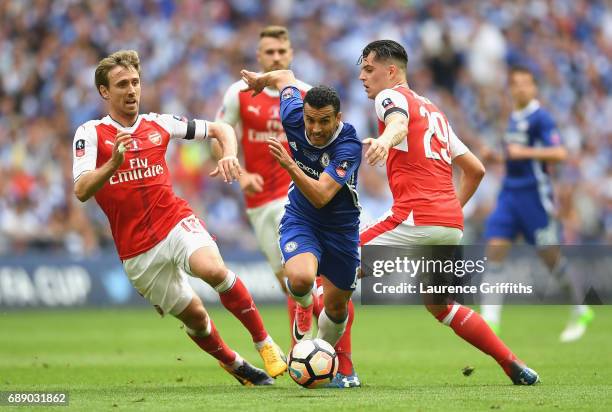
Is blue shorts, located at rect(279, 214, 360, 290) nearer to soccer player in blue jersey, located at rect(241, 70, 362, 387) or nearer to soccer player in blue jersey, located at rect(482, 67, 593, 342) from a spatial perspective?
soccer player in blue jersey, located at rect(241, 70, 362, 387)

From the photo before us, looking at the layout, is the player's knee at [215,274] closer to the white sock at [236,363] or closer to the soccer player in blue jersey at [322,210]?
the soccer player in blue jersey at [322,210]

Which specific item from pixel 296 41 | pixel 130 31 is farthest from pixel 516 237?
pixel 130 31

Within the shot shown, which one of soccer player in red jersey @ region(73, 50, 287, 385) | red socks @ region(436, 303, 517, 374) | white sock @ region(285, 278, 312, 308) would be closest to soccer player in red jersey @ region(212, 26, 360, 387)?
soccer player in red jersey @ region(73, 50, 287, 385)

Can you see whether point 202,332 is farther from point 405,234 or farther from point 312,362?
point 405,234

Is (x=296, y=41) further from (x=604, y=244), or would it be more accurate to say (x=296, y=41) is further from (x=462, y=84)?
(x=604, y=244)

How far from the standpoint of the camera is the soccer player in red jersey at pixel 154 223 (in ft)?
28.2

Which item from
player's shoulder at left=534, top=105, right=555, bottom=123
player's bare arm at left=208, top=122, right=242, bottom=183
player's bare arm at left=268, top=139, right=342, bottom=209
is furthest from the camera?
player's shoulder at left=534, top=105, right=555, bottom=123

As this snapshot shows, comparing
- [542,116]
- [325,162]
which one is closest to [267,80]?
[325,162]

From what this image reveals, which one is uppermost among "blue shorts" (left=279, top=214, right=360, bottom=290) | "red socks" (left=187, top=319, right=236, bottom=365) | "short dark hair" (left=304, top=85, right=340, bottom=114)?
"short dark hair" (left=304, top=85, right=340, bottom=114)

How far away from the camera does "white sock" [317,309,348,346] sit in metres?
8.40

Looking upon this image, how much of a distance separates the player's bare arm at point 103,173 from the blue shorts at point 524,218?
6.35 meters

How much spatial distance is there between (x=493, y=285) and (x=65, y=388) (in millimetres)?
5331

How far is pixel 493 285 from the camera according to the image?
39.9 ft

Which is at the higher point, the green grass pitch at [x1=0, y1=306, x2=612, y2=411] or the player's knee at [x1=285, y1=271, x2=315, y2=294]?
the player's knee at [x1=285, y1=271, x2=315, y2=294]
